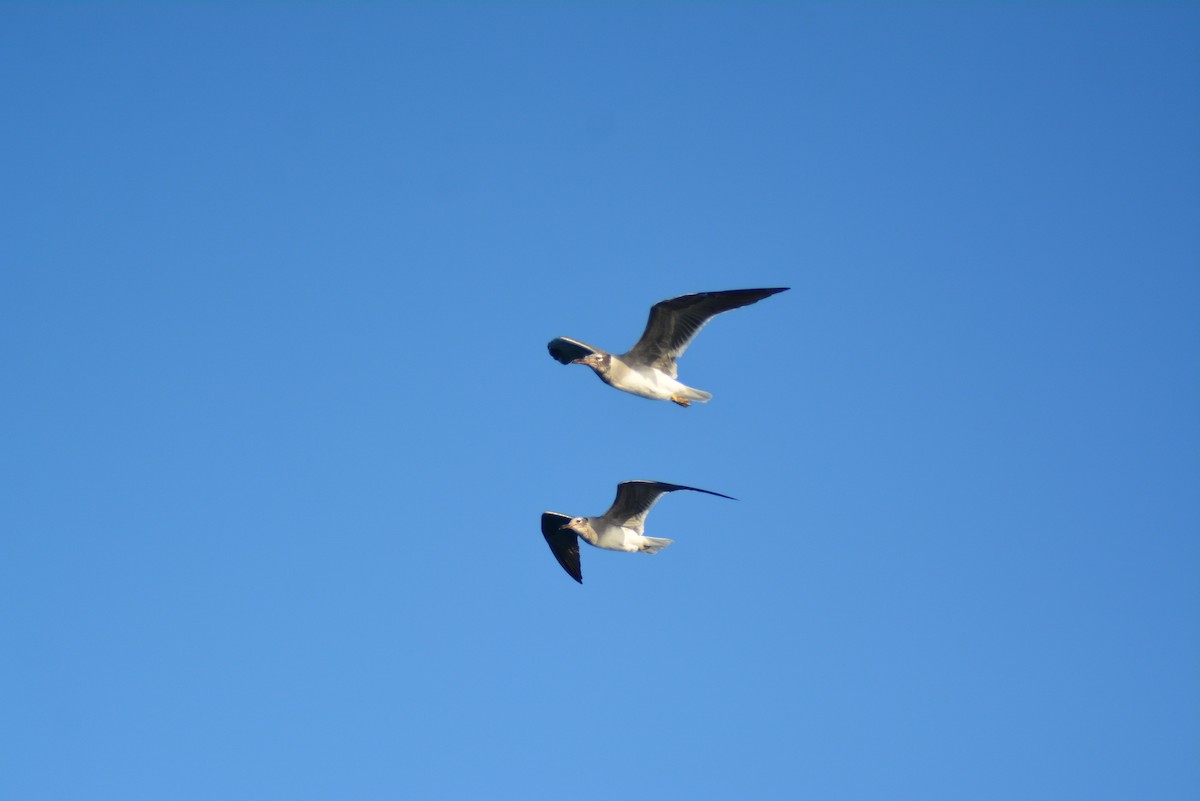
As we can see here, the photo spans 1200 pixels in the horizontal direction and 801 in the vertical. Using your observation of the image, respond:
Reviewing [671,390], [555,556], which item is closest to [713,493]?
[671,390]

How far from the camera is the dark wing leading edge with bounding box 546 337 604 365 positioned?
30.3 meters

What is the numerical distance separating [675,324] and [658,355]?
729 mm

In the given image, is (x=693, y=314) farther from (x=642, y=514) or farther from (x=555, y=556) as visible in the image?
(x=555, y=556)

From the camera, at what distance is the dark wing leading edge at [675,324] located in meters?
29.0

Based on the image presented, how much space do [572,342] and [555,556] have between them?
4.87m

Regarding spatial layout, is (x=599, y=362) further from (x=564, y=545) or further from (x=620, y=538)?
(x=564, y=545)

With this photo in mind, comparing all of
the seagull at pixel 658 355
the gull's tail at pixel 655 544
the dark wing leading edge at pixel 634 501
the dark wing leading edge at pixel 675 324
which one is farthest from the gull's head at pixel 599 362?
the gull's tail at pixel 655 544

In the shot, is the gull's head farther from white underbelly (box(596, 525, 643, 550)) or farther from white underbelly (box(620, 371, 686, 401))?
white underbelly (box(596, 525, 643, 550))

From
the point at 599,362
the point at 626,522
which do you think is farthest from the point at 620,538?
the point at 599,362

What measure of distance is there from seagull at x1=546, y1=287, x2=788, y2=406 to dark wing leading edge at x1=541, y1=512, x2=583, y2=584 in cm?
382

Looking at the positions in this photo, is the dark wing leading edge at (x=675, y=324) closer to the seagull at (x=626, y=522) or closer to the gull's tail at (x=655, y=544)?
the seagull at (x=626, y=522)

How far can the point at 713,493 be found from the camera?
26.4m

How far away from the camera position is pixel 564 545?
107ft

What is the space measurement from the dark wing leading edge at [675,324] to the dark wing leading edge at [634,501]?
83.9 inches
